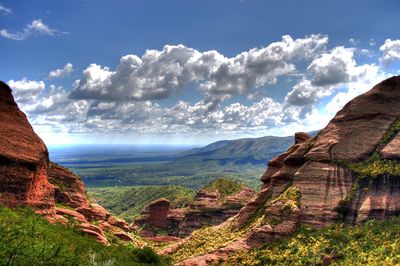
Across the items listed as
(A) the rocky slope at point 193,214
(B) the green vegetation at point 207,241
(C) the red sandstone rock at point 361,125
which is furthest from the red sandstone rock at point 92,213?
(C) the red sandstone rock at point 361,125

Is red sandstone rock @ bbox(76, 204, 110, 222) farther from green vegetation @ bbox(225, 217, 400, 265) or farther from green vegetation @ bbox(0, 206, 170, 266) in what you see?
green vegetation @ bbox(225, 217, 400, 265)

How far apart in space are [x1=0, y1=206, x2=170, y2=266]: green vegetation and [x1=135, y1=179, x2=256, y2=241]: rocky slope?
10210 cm

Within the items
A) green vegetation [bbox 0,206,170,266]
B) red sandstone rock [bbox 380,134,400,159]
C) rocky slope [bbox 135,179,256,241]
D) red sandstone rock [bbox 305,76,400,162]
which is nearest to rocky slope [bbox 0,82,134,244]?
green vegetation [bbox 0,206,170,266]

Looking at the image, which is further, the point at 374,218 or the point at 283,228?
the point at 283,228

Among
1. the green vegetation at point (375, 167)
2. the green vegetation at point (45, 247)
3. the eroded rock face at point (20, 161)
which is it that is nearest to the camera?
the green vegetation at point (45, 247)

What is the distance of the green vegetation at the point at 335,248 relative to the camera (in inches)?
2270

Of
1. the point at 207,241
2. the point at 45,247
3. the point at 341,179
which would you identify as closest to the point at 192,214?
the point at 207,241

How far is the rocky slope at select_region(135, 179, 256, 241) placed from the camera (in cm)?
17675

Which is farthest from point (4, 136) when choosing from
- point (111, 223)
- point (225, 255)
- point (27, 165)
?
point (111, 223)

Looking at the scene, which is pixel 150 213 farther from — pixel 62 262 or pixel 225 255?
pixel 62 262

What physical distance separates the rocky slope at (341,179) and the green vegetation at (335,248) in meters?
2.10

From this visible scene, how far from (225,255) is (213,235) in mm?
20496

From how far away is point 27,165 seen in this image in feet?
212

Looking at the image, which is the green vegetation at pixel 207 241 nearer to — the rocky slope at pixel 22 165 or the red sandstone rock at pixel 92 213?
the rocky slope at pixel 22 165
